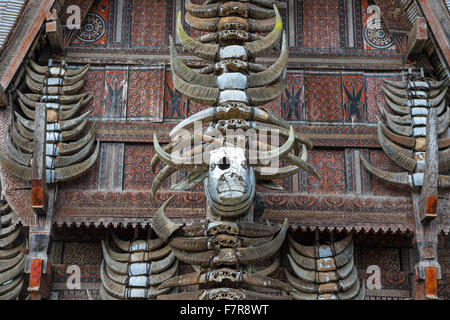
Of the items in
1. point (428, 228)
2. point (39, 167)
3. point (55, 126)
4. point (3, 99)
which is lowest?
point (428, 228)

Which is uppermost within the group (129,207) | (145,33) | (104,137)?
(145,33)

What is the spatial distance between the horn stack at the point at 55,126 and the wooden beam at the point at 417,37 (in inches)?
181

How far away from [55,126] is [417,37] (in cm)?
514

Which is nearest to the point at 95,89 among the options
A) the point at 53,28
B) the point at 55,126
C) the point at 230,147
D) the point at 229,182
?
the point at 55,126

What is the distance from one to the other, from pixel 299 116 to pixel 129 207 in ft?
8.91

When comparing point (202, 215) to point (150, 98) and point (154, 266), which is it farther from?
point (150, 98)

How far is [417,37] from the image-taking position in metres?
13.3

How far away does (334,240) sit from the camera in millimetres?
12477

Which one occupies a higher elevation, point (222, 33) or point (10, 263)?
point (222, 33)

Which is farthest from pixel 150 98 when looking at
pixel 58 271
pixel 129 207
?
pixel 58 271

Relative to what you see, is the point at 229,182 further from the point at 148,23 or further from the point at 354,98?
the point at 148,23

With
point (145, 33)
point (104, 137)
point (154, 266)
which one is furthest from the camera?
point (145, 33)

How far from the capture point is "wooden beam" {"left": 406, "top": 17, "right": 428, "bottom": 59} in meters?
13.3

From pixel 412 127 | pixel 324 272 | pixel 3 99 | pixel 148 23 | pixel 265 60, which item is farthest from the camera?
pixel 148 23
